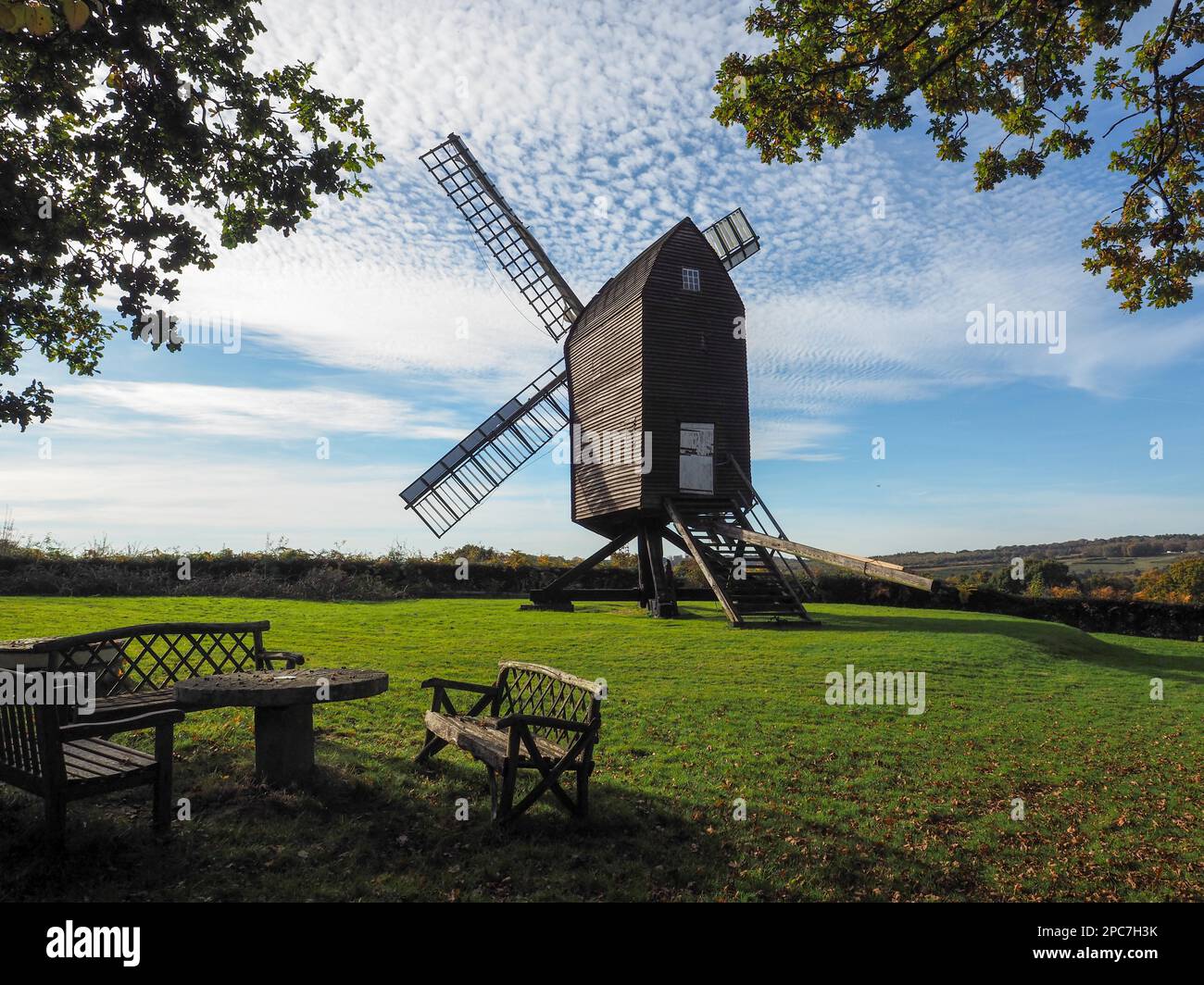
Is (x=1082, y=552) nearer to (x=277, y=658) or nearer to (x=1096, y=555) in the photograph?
(x=1096, y=555)

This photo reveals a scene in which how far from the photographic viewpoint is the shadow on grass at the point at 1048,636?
17766 mm

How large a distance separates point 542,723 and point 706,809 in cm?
170

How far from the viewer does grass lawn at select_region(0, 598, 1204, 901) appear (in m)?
4.87

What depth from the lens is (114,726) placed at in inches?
200

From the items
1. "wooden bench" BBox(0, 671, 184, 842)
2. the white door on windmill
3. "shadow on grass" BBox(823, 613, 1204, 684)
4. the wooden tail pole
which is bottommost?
"shadow on grass" BBox(823, 613, 1204, 684)

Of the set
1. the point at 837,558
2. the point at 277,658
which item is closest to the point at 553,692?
the point at 277,658

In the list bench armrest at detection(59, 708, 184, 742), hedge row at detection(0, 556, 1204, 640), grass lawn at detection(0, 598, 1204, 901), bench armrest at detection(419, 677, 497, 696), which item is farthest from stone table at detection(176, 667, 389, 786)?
hedge row at detection(0, 556, 1204, 640)

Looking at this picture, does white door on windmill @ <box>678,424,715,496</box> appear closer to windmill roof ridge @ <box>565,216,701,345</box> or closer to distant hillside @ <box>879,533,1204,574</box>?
windmill roof ridge @ <box>565,216,701,345</box>

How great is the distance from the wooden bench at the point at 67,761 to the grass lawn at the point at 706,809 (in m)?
0.33

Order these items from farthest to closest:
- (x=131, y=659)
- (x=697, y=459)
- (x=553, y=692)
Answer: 1. (x=697, y=459)
2. (x=131, y=659)
3. (x=553, y=692)

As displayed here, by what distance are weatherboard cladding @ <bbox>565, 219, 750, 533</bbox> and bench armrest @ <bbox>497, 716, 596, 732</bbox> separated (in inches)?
583

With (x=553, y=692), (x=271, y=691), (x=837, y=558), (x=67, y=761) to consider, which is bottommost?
(x=67, y=761)

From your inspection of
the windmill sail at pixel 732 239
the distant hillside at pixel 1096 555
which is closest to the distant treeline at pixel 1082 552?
the distant hillside at pixel 1096 555
